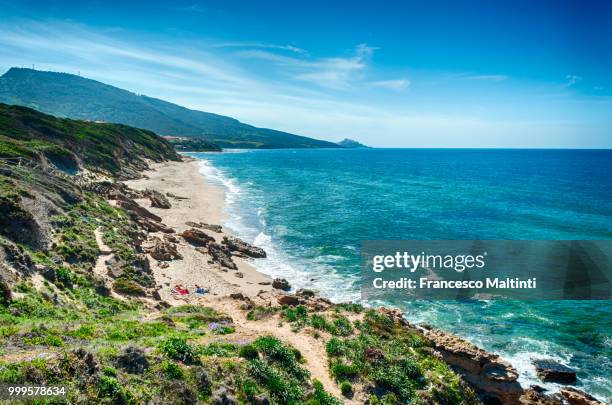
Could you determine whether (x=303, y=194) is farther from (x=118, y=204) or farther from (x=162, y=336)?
(x=162, y=336)

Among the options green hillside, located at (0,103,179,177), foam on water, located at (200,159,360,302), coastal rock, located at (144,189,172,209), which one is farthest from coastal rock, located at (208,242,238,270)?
green hillside, located at (0,103,179,177)

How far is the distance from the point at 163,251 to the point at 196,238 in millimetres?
6682

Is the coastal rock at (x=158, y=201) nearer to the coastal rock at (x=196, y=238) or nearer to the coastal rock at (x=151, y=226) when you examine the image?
the coastal rock at (x=151, y=226)

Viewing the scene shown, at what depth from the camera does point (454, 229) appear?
54.3 metres

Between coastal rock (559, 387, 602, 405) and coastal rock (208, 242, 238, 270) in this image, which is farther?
coastal rock (208, 242, 238, 270)

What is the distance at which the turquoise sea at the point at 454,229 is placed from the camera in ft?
85.4

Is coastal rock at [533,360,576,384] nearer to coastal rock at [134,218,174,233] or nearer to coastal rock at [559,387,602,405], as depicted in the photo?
coastal rock at [559,387,602,405]

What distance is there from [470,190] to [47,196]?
90.8 m

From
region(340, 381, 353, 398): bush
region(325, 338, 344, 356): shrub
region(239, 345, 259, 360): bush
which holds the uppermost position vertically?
region(239, 345, 259, 360): bush

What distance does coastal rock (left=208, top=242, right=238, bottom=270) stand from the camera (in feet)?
124

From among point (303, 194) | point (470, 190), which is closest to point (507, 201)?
point (470, 190)

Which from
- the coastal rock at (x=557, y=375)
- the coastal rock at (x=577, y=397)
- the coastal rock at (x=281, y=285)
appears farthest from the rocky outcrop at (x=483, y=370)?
the coastal rock at (x=281, y=285)

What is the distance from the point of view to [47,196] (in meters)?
33.3

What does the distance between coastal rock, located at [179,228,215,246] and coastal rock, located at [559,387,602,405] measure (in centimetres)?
3371
